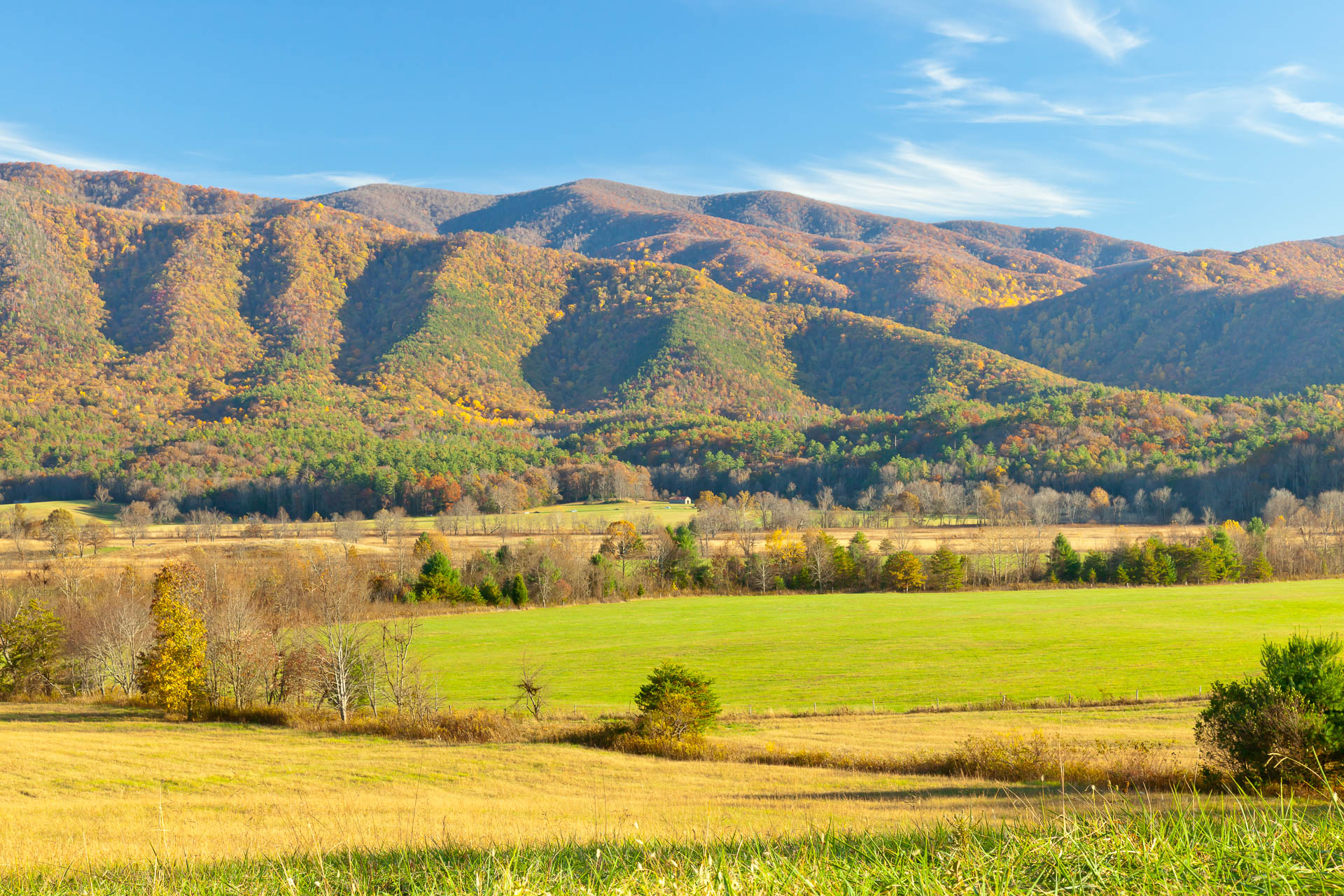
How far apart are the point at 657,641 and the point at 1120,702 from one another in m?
31.9

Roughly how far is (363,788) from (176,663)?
21.1 metres

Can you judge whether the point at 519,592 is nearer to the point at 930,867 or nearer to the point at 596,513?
the point at 596,513

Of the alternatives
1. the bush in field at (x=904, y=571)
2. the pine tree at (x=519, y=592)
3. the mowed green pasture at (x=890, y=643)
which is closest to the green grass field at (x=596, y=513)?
the pine tree at (x=519, y=592)

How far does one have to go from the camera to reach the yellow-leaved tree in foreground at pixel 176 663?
38.6m

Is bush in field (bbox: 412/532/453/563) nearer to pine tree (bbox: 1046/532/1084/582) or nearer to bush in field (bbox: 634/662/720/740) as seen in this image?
bush in field (bbox: 634/662/720/740)

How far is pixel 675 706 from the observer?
3138 cm

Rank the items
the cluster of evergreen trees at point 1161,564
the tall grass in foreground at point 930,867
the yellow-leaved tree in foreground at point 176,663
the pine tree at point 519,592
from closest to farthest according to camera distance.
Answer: the tall grass in foreground at point 930,867 < the yellow-leaved tree in foreground at point 176,663 < the pine tree at point 519,592 < the cluster of evergreen trees at point 1161,564

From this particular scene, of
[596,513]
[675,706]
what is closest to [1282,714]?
[675,706]

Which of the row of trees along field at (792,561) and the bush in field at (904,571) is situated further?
the bush in field at (904,571)

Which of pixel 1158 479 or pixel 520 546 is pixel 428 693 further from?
pixel 1158 479

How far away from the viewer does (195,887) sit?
10.1 ft

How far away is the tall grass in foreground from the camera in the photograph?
234cm

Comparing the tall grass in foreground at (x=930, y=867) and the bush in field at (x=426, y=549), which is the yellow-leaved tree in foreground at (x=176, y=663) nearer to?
the bush in field at (x=426, y=549)

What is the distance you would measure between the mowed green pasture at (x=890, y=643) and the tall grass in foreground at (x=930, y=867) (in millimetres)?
41157
